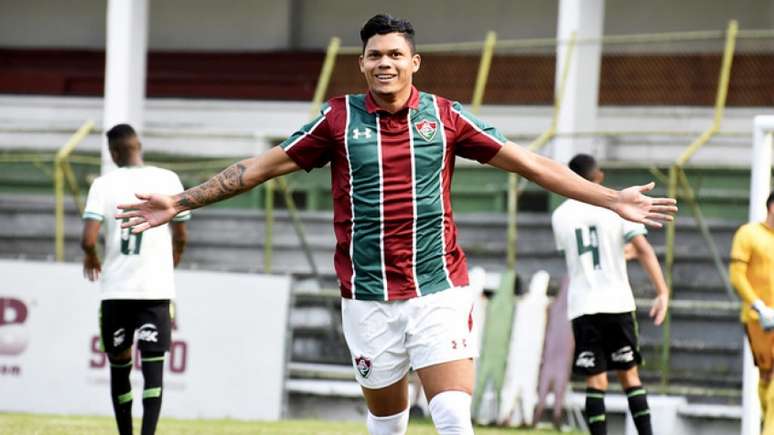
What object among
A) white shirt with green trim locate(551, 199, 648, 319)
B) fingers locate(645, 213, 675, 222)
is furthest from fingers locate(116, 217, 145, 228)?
white shirt with green trim locate(551, 199, 648, 319)

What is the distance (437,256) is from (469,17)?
49.0ft

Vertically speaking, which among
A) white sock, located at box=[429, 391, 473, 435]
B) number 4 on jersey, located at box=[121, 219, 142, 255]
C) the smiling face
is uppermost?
the smiling face

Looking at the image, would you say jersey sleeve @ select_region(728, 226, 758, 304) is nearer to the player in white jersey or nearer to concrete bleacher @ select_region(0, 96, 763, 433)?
the player in white jersey

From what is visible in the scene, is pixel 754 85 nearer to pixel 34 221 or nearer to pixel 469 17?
pixel 469 17

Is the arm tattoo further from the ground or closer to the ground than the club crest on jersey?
closer to the ground

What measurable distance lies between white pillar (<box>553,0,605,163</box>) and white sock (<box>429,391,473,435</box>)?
35.5ft

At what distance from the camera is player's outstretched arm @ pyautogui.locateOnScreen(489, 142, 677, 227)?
688cm

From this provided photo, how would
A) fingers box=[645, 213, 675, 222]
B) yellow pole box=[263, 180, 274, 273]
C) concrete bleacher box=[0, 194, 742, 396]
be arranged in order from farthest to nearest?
yellow pole box=[263, 180, 274, 273] < concrete bleacher box=[0, 194, 742, 396] < fingers box=[645, 213, 675, 222]

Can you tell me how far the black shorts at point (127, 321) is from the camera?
10234 mm

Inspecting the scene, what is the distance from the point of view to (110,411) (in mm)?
15375

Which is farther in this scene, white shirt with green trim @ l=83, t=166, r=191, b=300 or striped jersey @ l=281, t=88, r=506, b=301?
white shirt with green trim @ l=83, t=166, r=191, b=300

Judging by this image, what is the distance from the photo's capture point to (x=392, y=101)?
7.05 metres

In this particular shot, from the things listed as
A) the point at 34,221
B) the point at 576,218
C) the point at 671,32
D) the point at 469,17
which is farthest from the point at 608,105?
the point at 576,218

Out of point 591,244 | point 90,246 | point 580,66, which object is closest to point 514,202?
point 580,66
